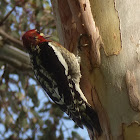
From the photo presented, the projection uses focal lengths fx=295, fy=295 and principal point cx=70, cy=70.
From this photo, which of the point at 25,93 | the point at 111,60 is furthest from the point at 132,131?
the point at 25,93

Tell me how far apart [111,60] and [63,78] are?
505mm

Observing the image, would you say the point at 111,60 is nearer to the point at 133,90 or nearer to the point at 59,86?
the point at 133,90

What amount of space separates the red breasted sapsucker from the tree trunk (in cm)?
8

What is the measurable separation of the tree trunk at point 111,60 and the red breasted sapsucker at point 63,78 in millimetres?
82

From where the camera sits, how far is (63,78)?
2057mm

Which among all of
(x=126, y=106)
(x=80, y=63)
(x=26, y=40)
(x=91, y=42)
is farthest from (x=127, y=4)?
(x=26, y=40)


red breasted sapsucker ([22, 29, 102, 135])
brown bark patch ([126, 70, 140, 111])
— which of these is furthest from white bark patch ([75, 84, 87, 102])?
brown bark patch ([126, 70, 140, 111])

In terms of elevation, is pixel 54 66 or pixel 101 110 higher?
pixel 54 66

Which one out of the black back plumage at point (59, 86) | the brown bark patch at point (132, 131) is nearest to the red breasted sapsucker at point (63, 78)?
the black back plumage at point (59, 86)

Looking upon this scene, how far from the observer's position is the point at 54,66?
6.84 feet

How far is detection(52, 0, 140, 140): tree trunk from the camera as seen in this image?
1537mm

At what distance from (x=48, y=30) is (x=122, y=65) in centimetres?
275

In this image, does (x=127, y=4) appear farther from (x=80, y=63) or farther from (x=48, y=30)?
(x=48, y=30)

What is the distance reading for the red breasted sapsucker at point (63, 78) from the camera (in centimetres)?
186
